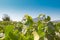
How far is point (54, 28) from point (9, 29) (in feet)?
1.85

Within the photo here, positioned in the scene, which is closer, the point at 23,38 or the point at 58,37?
the point at 23,38

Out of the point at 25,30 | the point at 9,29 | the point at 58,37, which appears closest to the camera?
the point at 9,29

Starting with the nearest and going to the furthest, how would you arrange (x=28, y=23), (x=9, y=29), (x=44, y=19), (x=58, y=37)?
(x=9, y=29) → (x=28, y=23) → (x=58, y=37) → (x=44, y=19)

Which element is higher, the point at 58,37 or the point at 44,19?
the point at 44,19

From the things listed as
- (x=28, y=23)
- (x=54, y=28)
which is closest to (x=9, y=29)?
(x=28, y=23)

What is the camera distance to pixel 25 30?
1336mm

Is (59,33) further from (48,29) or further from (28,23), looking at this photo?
(28,23)

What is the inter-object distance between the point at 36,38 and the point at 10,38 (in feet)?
1.30

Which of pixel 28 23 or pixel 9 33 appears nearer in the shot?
pixel 9 33

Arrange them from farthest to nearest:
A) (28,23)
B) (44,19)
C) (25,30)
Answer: (44,19)
(25,30)
(28,23)

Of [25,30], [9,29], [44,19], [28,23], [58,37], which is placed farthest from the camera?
[44,19]

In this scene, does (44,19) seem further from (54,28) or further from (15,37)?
(15,37)

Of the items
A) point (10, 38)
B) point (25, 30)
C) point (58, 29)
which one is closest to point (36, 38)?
point (25, 30)

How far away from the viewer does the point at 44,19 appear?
1.58 metres
